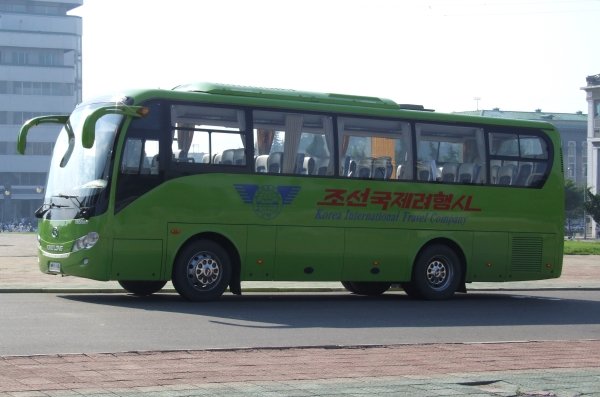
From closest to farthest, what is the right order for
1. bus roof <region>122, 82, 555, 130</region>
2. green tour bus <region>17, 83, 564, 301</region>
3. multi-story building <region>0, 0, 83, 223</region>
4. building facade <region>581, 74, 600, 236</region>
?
green tour bus <region>17, 83, 564, 301</region> → bus roof <region>122, 82, 555, 130</region> → building facade <region>581, 74, 600, 236</region> → multi-story building <region>0, 0, 83, 223</region>

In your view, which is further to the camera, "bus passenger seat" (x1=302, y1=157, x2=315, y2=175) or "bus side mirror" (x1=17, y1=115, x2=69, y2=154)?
"bus passenger seat" (x1=302, y1=157, x2=315, y2=175)

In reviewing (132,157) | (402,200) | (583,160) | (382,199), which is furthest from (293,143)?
(583,160)

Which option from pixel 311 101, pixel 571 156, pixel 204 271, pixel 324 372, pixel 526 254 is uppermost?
pixel 571 156

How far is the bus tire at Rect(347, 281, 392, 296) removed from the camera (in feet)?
77.1

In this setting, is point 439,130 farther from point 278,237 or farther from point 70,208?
point 70,208

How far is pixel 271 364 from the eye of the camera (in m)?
11.3

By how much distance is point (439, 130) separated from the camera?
22.5 metres

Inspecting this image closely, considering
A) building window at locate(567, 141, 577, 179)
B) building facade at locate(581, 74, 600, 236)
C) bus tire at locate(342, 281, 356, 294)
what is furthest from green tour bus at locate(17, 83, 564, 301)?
building window at locate(567, 141, 577, 179)

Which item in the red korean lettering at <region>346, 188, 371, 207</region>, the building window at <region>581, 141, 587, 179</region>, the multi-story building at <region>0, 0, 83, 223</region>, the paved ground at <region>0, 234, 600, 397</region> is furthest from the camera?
the building window at <region>581, 141, 587, 179</region>

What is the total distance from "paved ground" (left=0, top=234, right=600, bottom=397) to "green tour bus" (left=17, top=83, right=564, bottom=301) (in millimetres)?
6850

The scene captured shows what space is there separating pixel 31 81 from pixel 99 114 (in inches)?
5562

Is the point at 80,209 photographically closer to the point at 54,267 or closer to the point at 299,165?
the point at 54,267

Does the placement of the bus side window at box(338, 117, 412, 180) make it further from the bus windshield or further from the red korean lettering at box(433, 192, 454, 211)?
the bus windshield

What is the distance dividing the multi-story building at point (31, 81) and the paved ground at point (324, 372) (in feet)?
462
